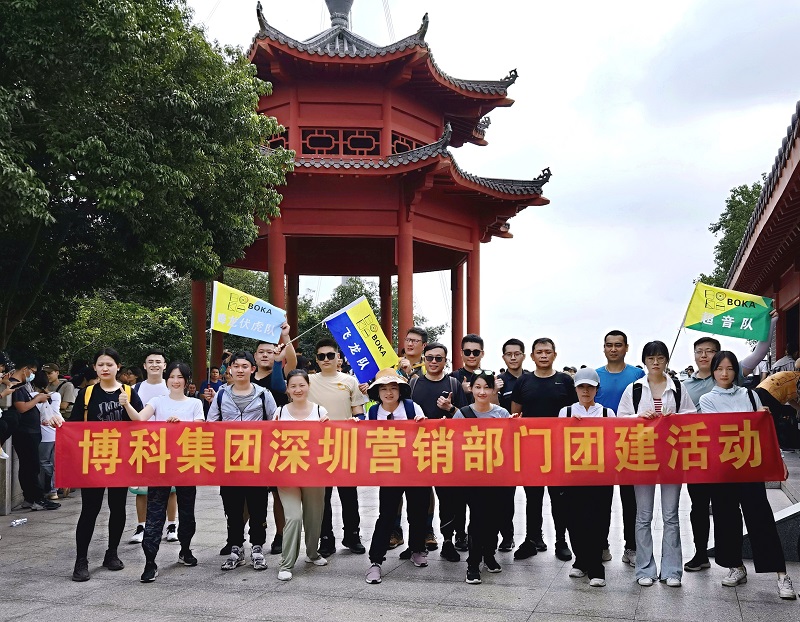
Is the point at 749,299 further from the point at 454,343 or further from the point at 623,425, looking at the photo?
the point at 454,343

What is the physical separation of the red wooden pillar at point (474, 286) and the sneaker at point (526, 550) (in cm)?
1195

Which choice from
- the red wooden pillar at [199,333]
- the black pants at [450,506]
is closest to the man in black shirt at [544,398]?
the black pants at [450,506]

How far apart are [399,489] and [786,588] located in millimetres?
2754

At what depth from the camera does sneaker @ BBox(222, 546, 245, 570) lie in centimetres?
625

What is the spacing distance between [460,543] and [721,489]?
2.19 meters

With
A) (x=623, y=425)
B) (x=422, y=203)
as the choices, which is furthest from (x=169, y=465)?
(x=422, y=203)

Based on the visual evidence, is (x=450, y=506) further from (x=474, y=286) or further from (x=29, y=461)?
(x=474, y=286)

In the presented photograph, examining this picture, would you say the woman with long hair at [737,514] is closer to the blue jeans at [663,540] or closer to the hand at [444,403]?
the blue jeans at [663,540]

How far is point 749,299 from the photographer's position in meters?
7.54

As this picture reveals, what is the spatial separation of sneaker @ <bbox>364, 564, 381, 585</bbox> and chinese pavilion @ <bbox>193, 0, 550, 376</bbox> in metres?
9.96

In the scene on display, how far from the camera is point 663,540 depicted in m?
5.75

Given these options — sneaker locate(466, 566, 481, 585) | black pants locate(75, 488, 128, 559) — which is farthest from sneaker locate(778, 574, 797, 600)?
black pants locate(75, 488, 128, 559)

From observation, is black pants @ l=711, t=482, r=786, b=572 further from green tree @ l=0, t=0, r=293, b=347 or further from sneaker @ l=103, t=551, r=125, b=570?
green tree @ l=0, t=0, r=293, b=347

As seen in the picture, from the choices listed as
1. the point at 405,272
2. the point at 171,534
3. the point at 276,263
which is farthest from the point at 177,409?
the point at 405,272
